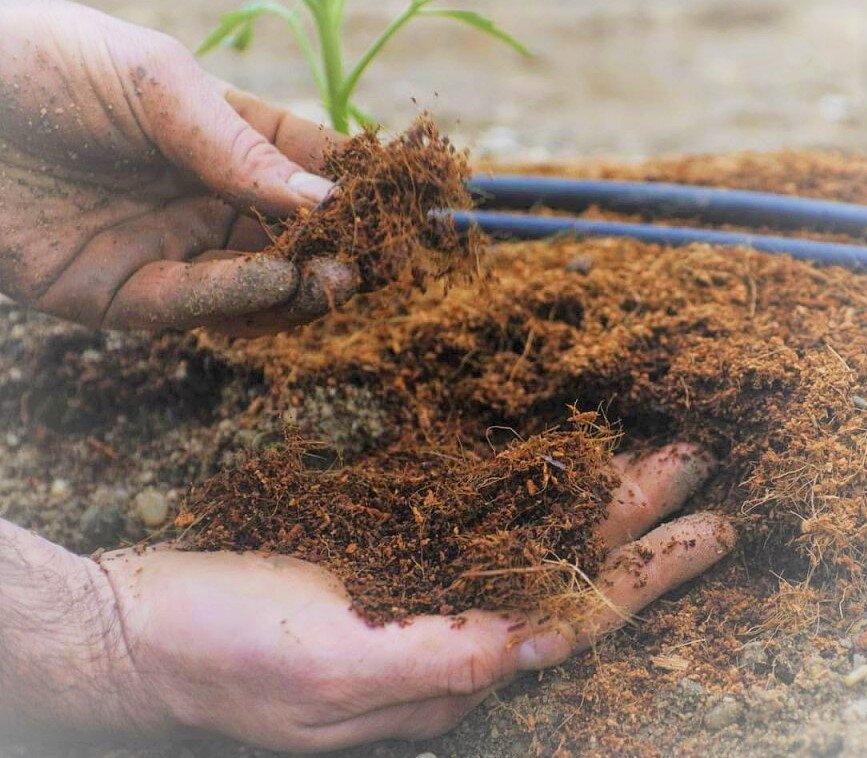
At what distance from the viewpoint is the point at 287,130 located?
1390 mm

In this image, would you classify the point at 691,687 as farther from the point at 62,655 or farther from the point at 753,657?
the point at 62,655

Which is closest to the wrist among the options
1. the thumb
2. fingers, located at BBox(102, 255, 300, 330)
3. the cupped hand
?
the cupped hand

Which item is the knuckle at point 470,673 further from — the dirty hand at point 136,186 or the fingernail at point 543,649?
the dirty hand at point 136,186

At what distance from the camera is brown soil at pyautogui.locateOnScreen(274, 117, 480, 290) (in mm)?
1134

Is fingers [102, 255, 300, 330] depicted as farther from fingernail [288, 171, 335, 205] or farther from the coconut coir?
the coconut coir

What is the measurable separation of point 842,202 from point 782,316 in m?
0.58

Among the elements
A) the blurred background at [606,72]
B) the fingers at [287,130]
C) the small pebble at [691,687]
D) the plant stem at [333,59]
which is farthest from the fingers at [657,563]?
the blurred background at [606,72]

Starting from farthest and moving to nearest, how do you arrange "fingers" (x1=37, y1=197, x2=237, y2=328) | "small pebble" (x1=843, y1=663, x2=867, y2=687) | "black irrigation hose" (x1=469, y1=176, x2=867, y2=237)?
"black irrigation hose" (x1=469, y1=176, x2=867, y2=237) < "fingers" (x1=37, y1=197, x2=237, y2=328) < "small pebble" (x1=843, y1=663, x2=867, y2=687)

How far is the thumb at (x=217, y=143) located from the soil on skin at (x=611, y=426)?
353 mm

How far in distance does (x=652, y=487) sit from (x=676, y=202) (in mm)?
792

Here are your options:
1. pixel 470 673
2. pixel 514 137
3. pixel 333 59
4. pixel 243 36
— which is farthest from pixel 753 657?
pixel 514 137

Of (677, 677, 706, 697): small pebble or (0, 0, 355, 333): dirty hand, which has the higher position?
(0, 0, 355, 333): dirty hand

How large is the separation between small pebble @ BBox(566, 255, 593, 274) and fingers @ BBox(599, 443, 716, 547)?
0.43 m

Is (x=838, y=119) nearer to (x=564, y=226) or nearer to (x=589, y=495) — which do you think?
(x=564, y=226)
